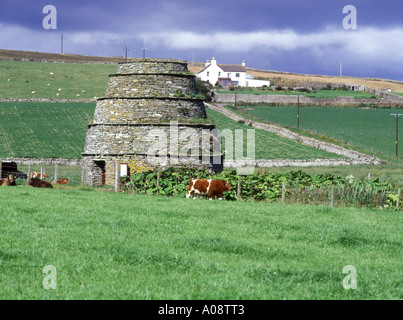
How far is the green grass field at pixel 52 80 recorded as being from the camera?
91875 mm

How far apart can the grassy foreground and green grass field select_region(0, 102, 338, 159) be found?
132 feet

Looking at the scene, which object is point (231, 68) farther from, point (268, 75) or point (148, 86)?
point (148, 86)

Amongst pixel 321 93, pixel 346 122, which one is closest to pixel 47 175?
pixel 346 122

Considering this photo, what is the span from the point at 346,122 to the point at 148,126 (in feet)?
198

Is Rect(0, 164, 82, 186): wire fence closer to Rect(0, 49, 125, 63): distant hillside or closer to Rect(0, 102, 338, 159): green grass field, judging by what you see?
Rect(0, 102, 338, 159): green grass field

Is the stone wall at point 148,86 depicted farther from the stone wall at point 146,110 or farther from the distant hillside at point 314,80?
the distant hillside at point 314,80

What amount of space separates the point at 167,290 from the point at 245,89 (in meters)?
106

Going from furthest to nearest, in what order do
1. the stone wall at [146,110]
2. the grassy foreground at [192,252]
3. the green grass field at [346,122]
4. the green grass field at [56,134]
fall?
the green grass field at [346,122], the green grass field at [56,134], the stone wall at [146,110], the grassy foreground at [192,252]

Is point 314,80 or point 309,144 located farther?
point 314,80

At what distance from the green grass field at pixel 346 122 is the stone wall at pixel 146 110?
129 feet

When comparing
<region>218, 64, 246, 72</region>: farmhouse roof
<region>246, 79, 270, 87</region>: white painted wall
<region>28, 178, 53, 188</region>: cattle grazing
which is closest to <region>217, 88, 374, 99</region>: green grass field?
<region>246, 79, 270, 87</region>: white painted wall

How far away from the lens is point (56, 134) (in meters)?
65.9

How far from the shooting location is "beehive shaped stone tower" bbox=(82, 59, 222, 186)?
100 ft

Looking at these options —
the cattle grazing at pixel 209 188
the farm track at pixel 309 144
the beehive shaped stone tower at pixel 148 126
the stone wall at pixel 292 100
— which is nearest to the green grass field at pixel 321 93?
the stone wall at pixel 292 100
